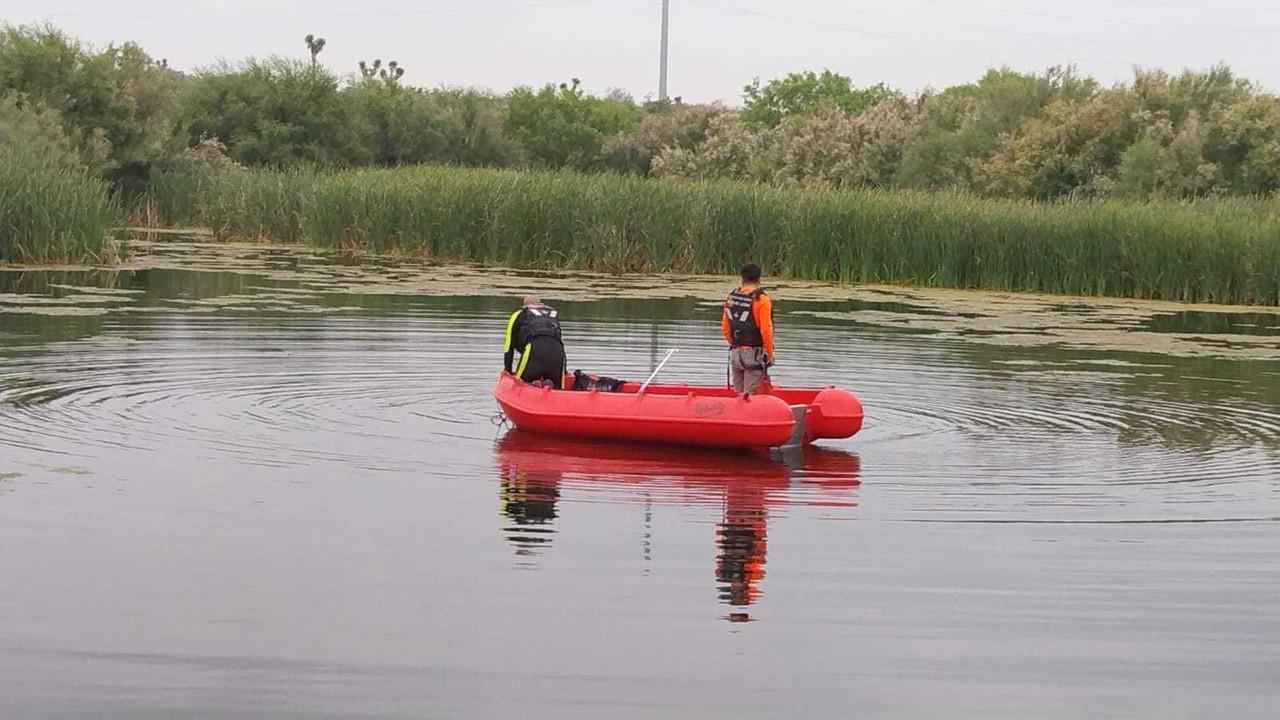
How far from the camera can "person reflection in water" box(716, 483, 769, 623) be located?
8867 millimetres

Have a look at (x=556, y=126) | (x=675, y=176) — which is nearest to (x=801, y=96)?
(x=556, y=126)

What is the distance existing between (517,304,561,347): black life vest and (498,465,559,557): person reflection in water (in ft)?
6.54

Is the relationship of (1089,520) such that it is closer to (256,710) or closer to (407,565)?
(407,565)

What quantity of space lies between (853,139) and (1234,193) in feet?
52.8

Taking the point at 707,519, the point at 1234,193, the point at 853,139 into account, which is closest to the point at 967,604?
the point at 707,519

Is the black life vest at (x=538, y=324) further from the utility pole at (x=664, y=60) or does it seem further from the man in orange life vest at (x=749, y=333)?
the utility pole at (x=664, y=60)

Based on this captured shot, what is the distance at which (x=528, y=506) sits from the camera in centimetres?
1120

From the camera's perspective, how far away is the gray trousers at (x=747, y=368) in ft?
48.6

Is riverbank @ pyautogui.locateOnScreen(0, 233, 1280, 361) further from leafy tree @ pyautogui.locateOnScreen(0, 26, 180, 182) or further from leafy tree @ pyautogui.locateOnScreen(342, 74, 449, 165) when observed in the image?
leafy tree @ pyautogui.locateOnScreen(342, 74, 449, 165)

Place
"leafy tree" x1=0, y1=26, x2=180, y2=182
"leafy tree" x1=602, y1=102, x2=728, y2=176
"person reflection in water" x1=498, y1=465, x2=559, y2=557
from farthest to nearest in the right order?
"leafy tree" x1=602, y1=102, x2=728, y2=176 → "leafy tree" x1=0, y1=26, x2=180, y2=182 → "person reflection in water" x1=498, y1=465, x2=559, y2=557

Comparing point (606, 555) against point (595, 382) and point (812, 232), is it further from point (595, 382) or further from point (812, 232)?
point (812, 232)

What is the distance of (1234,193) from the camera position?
4512cm

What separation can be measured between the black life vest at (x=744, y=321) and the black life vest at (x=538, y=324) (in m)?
1.32

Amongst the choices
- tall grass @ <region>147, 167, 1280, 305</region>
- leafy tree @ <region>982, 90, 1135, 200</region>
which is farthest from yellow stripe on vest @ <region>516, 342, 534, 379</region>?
leafy tree @ <region>982, 90, 1135, 200</region>
